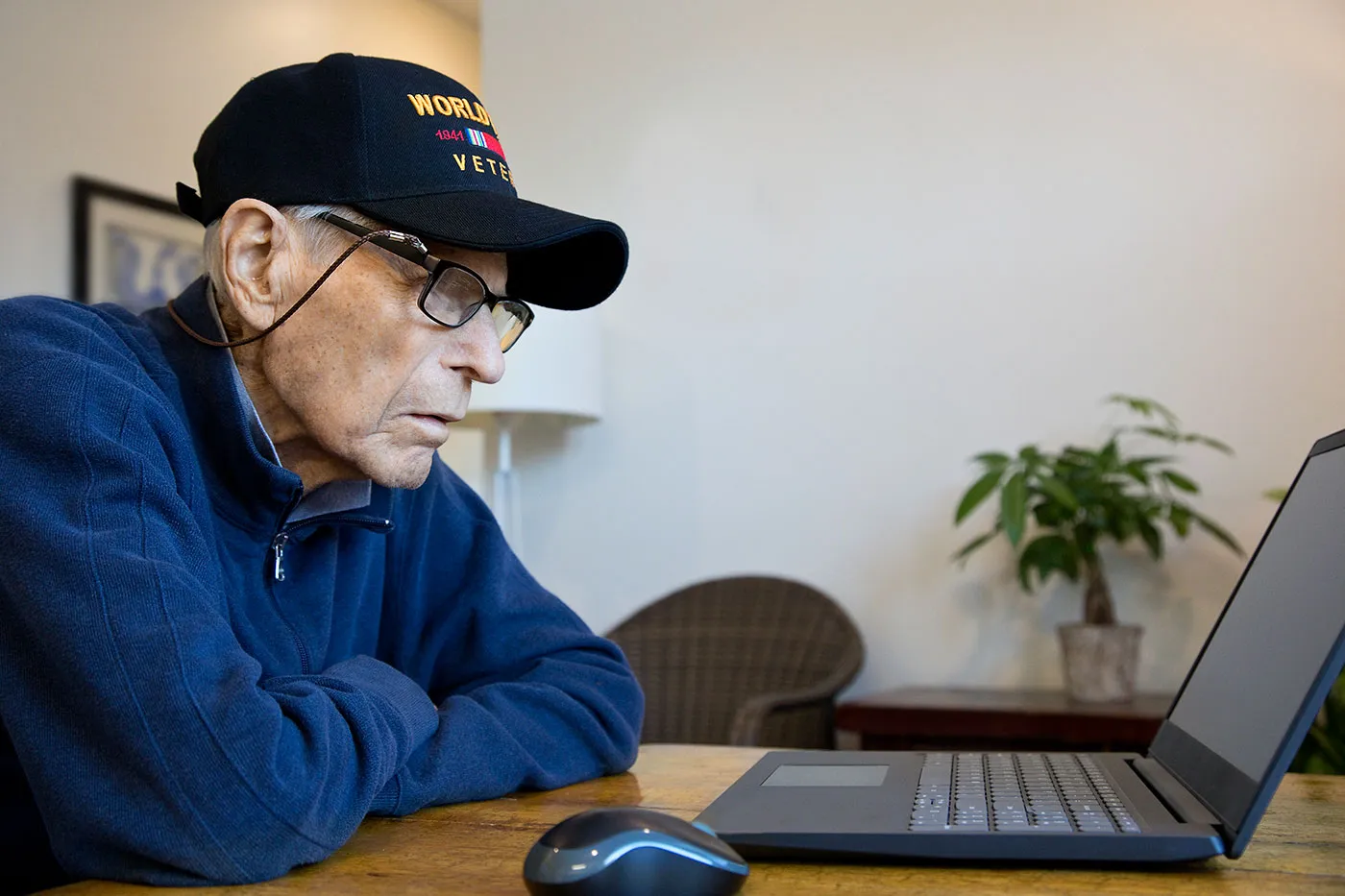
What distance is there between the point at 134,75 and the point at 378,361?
309 cm

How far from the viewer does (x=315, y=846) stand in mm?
775

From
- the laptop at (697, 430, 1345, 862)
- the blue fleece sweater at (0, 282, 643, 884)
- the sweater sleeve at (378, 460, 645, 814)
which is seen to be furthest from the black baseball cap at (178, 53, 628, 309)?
the laptop at (697, 430, 1345, 862)

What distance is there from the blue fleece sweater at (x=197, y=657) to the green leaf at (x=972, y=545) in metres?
1.51

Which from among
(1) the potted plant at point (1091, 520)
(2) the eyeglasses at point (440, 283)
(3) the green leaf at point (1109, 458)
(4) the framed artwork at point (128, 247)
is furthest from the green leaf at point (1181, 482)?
(4) the framed artwork at point (128, 247)

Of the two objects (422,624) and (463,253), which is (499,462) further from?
(463,253)

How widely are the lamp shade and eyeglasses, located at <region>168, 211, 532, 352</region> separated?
1656mm

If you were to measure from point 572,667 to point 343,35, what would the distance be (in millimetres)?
3591

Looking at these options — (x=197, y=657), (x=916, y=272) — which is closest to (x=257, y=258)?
(x=197, y=657)

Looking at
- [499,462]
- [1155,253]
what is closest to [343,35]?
[499,462]

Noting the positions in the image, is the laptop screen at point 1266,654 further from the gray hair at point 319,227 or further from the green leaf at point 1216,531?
the green leaf at point 1216,531

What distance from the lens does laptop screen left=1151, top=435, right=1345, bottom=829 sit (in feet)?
2.31

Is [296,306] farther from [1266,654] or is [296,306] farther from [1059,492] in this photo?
[1059,492]

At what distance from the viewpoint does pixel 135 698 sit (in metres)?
0.76

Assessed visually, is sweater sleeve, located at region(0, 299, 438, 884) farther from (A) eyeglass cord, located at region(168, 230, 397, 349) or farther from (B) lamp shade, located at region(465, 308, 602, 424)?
(B) lamp shade, located at region(465, 308, 602, 424)
